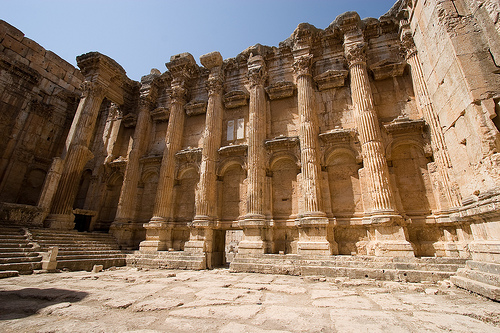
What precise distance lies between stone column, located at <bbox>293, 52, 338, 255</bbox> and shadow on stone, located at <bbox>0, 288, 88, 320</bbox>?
23.8ft

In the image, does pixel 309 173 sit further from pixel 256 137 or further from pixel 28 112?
pixel 28 112

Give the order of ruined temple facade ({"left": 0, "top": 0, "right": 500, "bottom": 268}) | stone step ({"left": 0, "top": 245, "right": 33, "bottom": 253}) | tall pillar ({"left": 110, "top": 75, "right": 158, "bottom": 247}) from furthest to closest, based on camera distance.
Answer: tall pillar ({"left": 110, "top": 75, "right": 158, "bottom": 247}), stone step ({"left": 0, "top": 245, "right": 33, "bottom": 253}), ruined temple facade ({"left": 0, "top": 0, "right": 500, "bottom": 268})

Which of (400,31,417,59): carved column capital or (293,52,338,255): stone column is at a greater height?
(400,31,417,59): carved column capital

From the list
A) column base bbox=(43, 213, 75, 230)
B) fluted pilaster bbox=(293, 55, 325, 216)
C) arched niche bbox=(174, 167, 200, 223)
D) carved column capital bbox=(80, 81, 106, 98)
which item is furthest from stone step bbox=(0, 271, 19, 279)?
carved column capital bbox=(80, 81, 106, 98)

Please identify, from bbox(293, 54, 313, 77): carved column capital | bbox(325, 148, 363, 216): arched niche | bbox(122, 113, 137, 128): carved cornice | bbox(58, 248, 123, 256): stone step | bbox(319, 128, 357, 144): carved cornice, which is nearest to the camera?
bbox(58, 248, 123, 256): stone step

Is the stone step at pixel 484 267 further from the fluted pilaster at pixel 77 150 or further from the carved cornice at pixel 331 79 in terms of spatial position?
the fluted pilaster at pixel 77 150

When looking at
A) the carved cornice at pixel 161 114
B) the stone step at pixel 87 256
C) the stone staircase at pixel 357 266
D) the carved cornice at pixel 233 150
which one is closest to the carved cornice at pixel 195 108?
the carved cornice at pixel 161 114

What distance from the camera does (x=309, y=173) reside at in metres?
10.2

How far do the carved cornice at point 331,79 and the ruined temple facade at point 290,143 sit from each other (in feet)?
0.31

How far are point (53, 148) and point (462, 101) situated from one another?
22560 mm

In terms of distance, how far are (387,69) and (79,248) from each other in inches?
646

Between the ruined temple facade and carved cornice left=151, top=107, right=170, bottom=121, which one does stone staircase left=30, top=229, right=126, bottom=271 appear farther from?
carved cornice left=151, top=107, right=170, bottom=121

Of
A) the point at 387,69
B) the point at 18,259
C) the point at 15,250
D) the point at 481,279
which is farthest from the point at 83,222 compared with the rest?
the point at 387,69

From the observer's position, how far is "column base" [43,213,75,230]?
12.0 m
